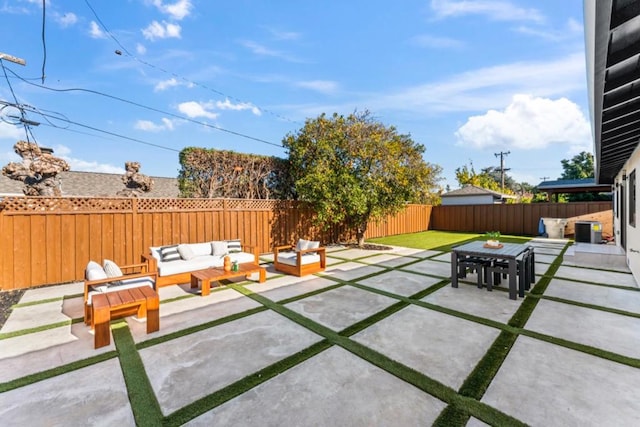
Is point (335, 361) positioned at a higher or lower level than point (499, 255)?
lower

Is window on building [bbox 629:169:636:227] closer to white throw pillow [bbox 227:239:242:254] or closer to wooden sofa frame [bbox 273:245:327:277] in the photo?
wooden sofa frame [bbox 273:245:327:277]

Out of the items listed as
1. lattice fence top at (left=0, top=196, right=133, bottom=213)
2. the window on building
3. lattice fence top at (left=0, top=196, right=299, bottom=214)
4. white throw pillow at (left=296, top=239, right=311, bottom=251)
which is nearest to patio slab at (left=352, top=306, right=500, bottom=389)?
white throw pillow at (left=296, top=239, right=311, bottom=251)

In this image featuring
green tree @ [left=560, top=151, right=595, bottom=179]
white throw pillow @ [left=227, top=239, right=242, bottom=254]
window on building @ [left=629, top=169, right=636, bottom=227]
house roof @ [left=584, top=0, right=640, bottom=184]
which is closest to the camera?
house roof @ [left=584, top=0, right=640, bottom=184]

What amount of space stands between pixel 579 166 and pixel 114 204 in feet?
129

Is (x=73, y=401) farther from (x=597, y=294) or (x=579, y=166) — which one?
(x=579, y=166)

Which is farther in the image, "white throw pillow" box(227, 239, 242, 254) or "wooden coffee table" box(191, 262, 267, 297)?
"white throw pillow" box(227, 239, 242, 254)

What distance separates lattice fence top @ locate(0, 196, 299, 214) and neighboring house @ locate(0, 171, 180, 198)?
21.7 feet

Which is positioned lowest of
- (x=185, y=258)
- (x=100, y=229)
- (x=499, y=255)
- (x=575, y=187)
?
(x=185, y=258)

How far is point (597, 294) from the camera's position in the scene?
4.61 meters

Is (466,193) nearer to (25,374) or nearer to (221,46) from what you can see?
(221,46)

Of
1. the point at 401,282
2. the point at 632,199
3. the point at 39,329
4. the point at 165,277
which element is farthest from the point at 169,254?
the point at 632,199

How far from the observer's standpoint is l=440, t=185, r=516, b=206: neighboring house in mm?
20078

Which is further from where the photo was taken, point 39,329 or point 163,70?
point 163,70

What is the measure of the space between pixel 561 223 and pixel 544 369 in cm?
1308
